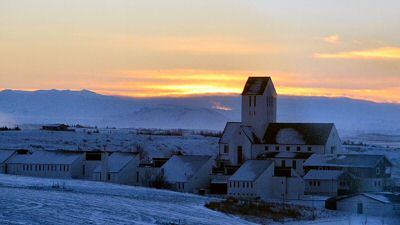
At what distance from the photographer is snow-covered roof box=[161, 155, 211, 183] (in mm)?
82562

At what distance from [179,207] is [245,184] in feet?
74.7

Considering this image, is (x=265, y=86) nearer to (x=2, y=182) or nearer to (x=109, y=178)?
(x=109, y=178)

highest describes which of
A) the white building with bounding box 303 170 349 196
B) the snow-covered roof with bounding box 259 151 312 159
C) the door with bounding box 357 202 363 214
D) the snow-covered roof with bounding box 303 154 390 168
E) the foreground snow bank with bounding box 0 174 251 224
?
the snow-covered roof with bounding box 259 151 312 159

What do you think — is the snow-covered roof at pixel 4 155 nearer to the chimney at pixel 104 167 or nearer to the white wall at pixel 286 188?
the chimney at pixel 104 167

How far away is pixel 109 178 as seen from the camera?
82375mm

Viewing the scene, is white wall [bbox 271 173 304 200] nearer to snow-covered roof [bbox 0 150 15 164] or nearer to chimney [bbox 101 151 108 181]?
chimney [bbox 101 151 108 181]

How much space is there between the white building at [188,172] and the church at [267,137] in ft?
14.8

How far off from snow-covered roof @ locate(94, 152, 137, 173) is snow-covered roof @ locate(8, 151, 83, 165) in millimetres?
2622

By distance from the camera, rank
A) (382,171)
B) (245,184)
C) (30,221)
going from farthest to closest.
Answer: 1. (382,171)
2. (245,184)
3. (30,221)

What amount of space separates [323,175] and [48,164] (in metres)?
23.0

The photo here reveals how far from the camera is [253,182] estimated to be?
260 ft

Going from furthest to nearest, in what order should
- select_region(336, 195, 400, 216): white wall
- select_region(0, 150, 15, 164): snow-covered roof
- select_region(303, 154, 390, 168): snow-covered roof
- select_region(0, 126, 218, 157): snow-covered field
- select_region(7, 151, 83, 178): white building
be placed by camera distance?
select_region(0, 126, 218, 157): snow-covered field → select_region(0, 150, 15, 164): snow-covered roof → select_region(303, 154, 390, 168): snow-covered roof → select_region(7, 151, 83, 178): white building → select_region(336, 195, 400, 216): white wall

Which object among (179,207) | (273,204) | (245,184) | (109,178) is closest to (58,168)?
(109,178)

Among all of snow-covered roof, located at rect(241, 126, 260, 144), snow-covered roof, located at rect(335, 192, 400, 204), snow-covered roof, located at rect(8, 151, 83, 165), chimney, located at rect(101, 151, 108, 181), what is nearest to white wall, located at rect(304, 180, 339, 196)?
snow-covered roof, located at rect(335, 192, 400, 204)
